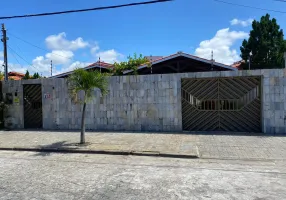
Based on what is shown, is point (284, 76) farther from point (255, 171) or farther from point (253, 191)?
point (253, 191)

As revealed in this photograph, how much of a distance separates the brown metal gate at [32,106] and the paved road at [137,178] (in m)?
6.26

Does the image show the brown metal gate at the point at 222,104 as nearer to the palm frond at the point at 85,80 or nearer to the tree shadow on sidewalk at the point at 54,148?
the palm frond at the point at 85,80

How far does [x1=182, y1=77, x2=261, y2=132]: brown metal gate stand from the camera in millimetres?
11758

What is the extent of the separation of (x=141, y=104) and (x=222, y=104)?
361 cm

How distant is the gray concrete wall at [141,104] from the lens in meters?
11.3

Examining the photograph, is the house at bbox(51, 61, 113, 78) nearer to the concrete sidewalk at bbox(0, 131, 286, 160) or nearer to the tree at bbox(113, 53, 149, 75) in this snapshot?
the tree at bbox(113, 53, 149, 75)

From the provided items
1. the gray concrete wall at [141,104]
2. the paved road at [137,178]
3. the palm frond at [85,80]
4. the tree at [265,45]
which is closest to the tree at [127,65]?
the gray concrete wall at [141,104]

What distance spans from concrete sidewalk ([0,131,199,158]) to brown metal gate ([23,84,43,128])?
1832mm

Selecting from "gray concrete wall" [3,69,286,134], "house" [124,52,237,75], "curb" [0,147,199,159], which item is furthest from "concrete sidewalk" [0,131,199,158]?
"house" [124,52,237,75]

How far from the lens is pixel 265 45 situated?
26797 millimetres

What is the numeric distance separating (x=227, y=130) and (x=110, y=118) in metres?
5.37

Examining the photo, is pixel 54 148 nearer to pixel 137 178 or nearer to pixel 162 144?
pixel 162 144

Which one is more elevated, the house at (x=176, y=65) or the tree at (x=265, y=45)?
the tree at (x=265, y=45)

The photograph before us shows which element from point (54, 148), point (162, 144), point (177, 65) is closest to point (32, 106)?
point (54, 148)
